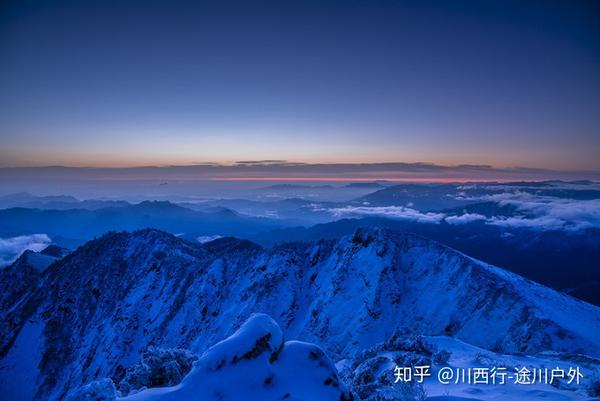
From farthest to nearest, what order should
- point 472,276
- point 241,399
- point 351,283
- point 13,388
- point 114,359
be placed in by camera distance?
point 13,388
point 114,359
point 351,283
point 472,276
point 241,399

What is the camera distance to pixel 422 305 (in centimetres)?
6500

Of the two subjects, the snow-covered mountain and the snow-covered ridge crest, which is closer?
the snow-covered ridge crest

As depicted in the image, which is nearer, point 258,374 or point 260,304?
point 258,374

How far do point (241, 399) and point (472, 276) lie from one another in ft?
210

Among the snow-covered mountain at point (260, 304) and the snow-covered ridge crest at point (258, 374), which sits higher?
the snow-covered ridge crest at point (258, 374)

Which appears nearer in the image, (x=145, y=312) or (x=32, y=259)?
(x=145, y=312)

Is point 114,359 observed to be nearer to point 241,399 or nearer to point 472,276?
point 472,276

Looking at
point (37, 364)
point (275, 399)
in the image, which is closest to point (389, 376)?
point (275, 399)

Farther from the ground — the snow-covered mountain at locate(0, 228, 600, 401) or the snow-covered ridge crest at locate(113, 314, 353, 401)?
the snow-covered ridge crest at locate(113, 314, 353, 401)

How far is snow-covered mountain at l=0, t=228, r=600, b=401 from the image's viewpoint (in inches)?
2173

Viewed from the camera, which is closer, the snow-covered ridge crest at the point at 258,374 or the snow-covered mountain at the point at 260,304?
the snow-covered ridge crest at the point at 258,374

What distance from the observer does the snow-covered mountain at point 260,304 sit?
55.2 meters

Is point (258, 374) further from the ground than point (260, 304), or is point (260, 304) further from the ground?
point (258, 374)

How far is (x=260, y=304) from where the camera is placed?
2965 inches
